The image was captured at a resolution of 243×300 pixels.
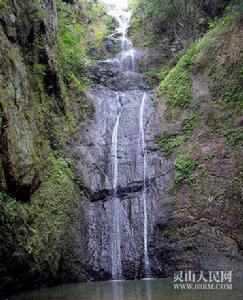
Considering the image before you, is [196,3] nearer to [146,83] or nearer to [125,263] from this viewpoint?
[146,83]

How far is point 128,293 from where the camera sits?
365 inches

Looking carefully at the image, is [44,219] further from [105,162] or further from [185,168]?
[185,168]

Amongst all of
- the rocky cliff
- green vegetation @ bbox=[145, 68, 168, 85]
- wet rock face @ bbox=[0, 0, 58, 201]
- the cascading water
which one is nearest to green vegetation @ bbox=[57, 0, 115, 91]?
the rocky cliff

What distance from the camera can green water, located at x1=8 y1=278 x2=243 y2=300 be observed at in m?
8.10

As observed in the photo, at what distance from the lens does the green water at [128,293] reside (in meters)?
8.10

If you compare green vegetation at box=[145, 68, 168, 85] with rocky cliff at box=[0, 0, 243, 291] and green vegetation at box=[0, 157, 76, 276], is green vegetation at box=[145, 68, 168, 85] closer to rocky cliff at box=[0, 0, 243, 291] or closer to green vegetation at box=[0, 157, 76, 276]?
rocky cliff at box=[0, 0, 243, 291]

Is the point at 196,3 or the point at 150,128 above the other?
the point at 196,3

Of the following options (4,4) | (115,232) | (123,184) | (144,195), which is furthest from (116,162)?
(4,4)

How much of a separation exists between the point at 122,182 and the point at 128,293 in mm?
6018

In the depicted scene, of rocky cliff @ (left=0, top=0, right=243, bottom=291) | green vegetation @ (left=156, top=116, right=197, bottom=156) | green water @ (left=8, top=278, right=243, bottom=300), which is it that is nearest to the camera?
green water @ (left=8, top=278, right=243, bottom=300)

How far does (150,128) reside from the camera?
16.9m

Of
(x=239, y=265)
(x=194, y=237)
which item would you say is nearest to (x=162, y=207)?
(x=194, y=237)

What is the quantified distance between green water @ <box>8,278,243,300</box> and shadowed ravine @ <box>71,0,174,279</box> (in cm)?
172

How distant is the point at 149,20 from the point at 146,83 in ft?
19.3
